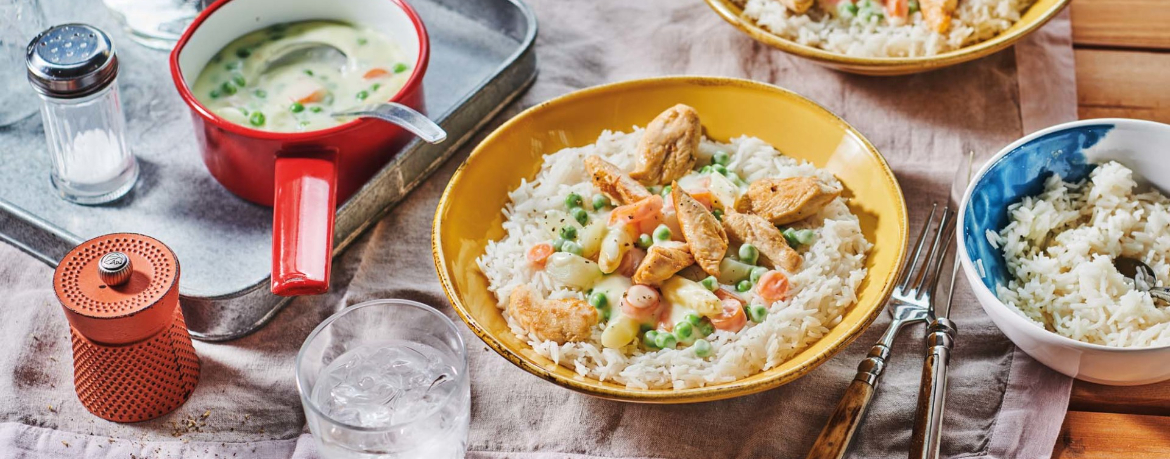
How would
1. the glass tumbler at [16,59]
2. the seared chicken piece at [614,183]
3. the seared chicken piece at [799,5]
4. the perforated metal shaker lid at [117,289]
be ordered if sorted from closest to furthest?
the perforated metal shaker lid at [117,289] → the seared chicken piece at [614,183] → the glass tumbler at [16,59] → the seared chicken piece at [799,5]

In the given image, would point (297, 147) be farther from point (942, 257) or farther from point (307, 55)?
point (942, 257)

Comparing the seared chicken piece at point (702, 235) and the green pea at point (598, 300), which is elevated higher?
the seared chicken piece at point (702, 235)

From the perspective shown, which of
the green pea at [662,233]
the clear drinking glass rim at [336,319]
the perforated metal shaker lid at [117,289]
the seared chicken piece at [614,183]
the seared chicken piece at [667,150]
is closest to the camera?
the clear drinking glass rim at [336,319]

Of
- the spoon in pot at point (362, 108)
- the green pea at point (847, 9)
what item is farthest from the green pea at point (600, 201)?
the green pea at point (847, 9)

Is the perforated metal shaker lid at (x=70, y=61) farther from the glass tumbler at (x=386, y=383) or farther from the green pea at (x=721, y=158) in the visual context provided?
the green pea at (x=721, y=158)

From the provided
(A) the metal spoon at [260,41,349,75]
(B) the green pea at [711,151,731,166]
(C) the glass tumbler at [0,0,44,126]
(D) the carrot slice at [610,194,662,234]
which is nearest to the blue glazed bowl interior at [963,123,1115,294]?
(B) the green pea at [711,151,731,166]

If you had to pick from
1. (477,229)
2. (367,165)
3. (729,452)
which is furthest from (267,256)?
(729,452)

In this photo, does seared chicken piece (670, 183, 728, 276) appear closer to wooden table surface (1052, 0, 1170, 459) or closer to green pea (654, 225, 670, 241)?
green pea (654, 225, 670, 241)
